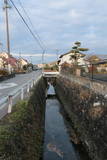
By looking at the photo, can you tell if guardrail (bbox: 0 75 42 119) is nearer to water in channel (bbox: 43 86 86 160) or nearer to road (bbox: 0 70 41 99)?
road (bbox: 0 70 41 99)

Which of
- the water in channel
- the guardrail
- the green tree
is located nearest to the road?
the guardrail

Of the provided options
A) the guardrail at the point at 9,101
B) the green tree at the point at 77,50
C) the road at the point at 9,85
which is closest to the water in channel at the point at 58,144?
the guardrail at the point at 9,101

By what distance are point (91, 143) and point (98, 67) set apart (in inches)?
203

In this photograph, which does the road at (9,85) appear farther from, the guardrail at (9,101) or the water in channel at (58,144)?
the water in channel at (58,144)

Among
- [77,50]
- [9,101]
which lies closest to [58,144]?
[9,101]

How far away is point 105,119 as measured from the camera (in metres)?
7.99

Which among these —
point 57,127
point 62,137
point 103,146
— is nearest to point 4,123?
point 103,146

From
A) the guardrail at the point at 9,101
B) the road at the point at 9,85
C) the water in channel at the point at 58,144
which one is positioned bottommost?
the water in channel at the point at 58,144

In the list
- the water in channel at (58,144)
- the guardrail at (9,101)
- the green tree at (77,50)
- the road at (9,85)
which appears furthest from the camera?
the green tree at (77,50)

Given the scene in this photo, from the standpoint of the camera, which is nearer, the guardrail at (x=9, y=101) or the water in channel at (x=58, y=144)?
the guardrail at (x=9, y=101)

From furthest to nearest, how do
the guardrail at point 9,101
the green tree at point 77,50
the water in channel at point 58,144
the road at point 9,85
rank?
the green tree at point 77,50, the road at point 9,85, the water in channel at point 58,144, the guardrail at point 9,101

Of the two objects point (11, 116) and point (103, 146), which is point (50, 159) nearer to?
point (103, 146)

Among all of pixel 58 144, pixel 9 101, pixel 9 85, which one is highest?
pixel 9 101

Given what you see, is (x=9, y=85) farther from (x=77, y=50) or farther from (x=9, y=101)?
(x=77, y=50)
